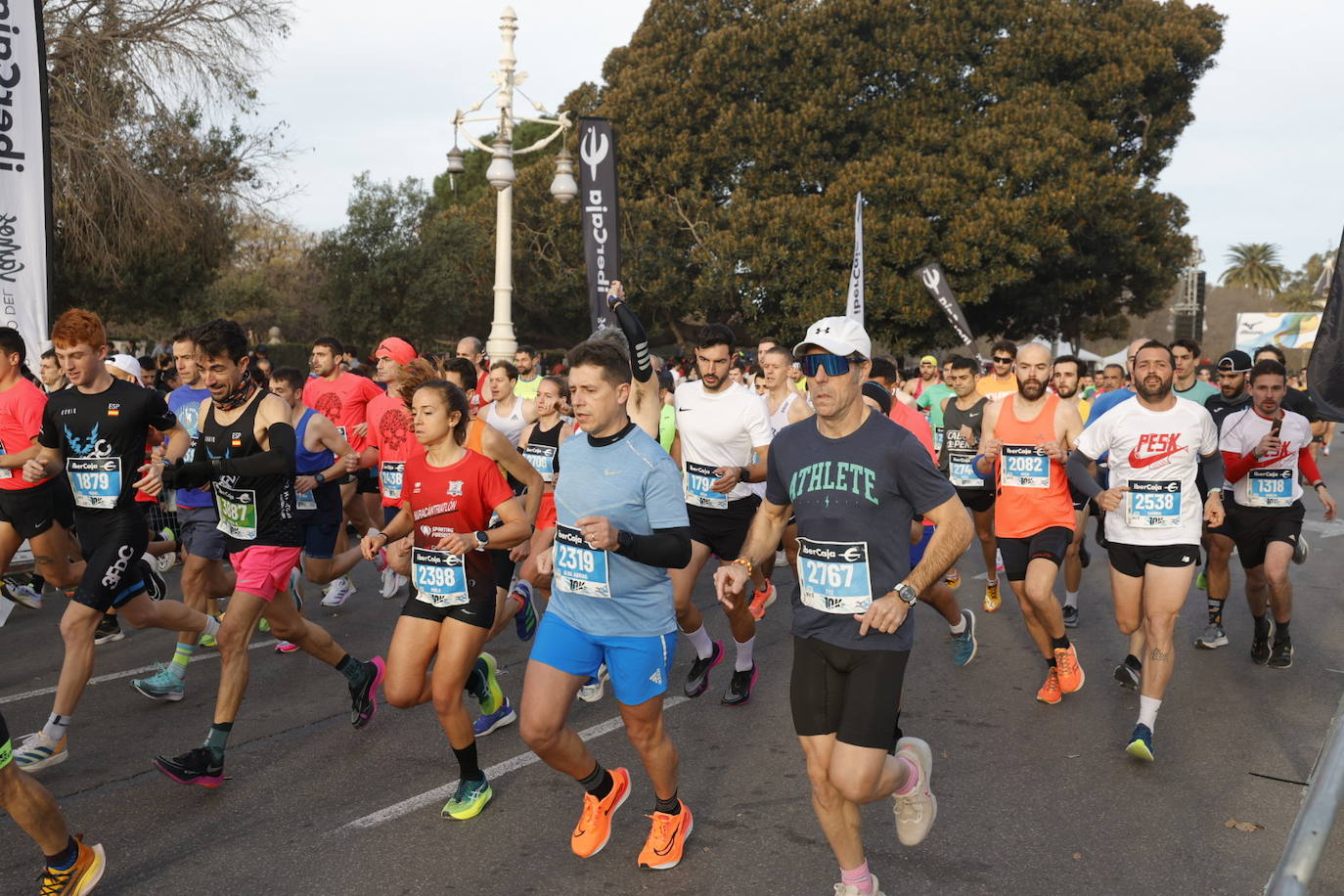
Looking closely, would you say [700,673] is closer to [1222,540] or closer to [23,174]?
[1222,540]

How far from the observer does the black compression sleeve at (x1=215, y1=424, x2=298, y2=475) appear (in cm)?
504

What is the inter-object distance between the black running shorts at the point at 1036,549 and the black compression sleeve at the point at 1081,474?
0.40 meters

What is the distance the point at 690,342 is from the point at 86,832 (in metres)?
33.7

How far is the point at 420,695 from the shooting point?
4.56m

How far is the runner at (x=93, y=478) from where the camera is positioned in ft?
16.4

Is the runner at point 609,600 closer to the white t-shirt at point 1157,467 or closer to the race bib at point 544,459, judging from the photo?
the white t-shirt at point 1157,467

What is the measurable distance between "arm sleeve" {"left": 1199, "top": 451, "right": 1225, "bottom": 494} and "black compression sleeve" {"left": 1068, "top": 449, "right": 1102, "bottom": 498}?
1.81 ft

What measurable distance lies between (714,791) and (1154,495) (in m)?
2.69

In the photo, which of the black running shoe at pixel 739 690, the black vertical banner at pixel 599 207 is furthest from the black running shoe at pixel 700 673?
the black vertical banner at pixel 599 207

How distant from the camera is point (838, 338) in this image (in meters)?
3.59

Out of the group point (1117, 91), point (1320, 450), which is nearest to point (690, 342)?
point (1117, 91)

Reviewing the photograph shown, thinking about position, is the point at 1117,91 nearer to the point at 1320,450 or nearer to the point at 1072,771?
the point at 1320,450

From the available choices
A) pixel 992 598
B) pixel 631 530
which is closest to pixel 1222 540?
pixel 992 598

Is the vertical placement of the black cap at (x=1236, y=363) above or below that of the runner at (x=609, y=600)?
above
